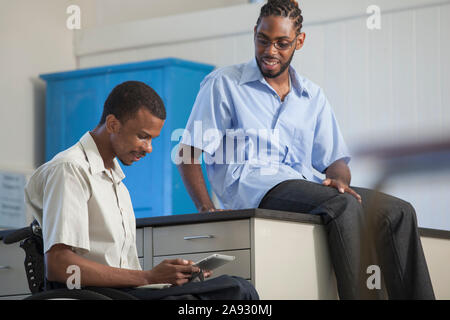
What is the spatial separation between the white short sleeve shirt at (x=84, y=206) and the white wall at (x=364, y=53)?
2673mm

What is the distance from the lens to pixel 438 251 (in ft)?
9.21

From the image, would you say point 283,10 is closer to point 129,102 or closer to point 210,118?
point 210,118

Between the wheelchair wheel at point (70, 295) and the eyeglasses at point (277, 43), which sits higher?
the eyeglasses at point (277, 43)

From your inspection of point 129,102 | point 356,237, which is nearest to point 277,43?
point 356,237

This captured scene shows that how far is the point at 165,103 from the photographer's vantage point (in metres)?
5.08

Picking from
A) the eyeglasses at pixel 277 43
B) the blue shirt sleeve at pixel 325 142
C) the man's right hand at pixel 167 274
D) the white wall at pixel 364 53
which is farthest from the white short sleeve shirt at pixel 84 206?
the white wall at pixel 364 53

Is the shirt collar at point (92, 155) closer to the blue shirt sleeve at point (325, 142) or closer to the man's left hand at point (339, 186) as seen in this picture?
the man's left hand at point (339, 186)

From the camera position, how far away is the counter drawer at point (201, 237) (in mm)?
2172

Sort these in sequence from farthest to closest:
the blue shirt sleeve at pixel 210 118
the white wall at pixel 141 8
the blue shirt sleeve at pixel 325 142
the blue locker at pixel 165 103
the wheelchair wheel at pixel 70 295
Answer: the white wall at pixel 141 8, the blue locker at pixel 165 103, the blue shirt sleeve at pixel 325 142, the blue shirt sleeve at pixel 210 118, the wheelchair wheel at pixel 70 295

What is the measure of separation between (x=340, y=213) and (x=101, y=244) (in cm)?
87

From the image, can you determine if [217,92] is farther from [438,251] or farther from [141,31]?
[141,31]

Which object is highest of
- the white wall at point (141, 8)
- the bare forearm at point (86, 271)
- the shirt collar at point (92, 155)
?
the white wall at point (141, 8)

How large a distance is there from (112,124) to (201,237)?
55 cm
